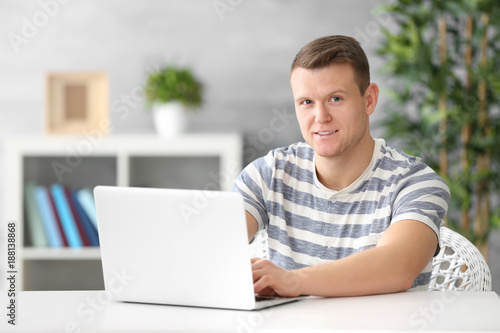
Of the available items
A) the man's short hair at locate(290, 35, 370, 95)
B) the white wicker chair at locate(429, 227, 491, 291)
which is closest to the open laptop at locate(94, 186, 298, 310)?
the man's short hair at locate(290, 35, 370, 95)

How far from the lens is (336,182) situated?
1.67 metres

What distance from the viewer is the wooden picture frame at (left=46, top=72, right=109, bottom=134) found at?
342 cm

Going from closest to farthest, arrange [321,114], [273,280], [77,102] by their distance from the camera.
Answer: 1. [273,280]
2. [321,114]
3. [77,102]

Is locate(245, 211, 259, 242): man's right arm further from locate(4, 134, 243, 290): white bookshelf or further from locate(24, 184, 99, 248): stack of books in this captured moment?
locate(24, 184, 99, 248): stack of books

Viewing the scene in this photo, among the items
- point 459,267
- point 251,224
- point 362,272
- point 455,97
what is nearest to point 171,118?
point 455,97

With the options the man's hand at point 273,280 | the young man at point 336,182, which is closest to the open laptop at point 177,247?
the man's hand at point 273,280

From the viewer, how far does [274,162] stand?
5.80 feet

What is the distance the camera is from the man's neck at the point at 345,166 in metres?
1.65

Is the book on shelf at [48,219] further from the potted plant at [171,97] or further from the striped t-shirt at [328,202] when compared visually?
the striped t-shirt at [328,202]

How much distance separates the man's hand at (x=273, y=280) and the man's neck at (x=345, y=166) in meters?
0.49

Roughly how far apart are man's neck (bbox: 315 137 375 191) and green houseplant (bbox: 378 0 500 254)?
1541 mm

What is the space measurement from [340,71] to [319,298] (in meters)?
0.60

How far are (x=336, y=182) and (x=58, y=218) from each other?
6.55 feet

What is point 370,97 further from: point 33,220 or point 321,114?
point 33,220
